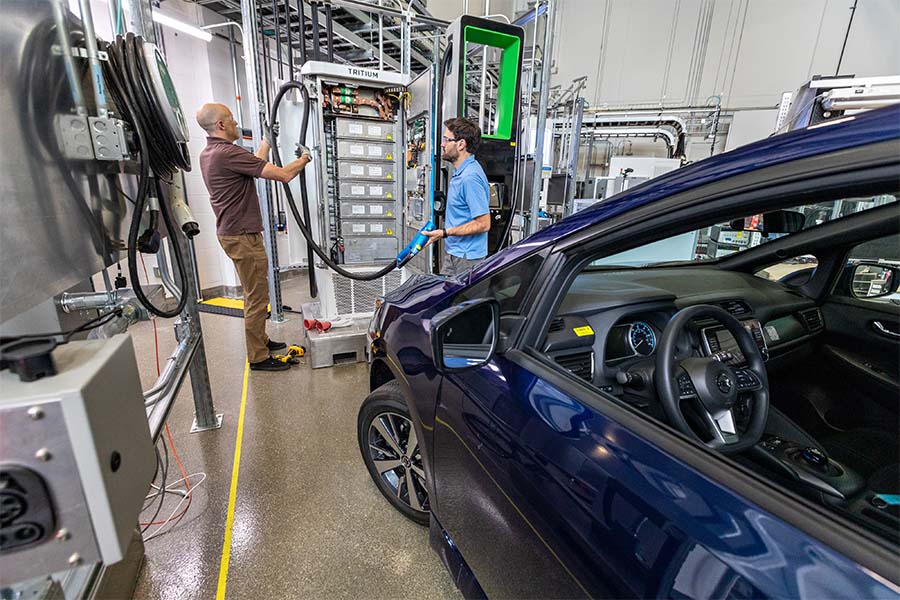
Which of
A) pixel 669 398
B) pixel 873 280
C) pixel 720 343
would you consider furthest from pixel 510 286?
pixel 873 280

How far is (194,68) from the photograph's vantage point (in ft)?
15.5

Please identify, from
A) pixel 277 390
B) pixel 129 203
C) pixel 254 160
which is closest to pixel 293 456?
pixel 277 390

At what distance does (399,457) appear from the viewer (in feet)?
5.52

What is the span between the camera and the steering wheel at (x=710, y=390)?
0.99 metres

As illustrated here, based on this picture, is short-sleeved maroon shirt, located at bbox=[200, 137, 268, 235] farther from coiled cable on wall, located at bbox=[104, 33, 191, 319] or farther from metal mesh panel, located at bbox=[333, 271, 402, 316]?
coiled cable on wall, located at bbox=[104, 33, 191, 319]

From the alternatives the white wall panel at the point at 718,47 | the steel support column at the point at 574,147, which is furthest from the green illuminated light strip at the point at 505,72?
the white wall panel at the point at 718,47

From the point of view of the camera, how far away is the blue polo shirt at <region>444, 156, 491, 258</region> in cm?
266

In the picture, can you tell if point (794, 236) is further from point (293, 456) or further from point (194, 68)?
point (194, 68)

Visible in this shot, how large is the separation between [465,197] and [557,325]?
1.77m

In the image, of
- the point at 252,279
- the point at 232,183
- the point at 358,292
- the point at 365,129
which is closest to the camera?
the point at 232,183

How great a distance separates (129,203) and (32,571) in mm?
1419

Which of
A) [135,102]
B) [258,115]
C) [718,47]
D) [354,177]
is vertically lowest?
[354,177]

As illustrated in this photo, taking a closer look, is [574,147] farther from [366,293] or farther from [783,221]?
[783,221]

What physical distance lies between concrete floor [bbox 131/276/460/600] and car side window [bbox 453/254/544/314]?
1131 millimetres
